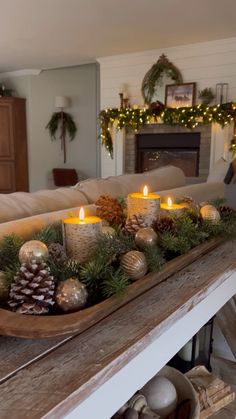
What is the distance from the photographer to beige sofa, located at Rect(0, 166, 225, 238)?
110 centimetres

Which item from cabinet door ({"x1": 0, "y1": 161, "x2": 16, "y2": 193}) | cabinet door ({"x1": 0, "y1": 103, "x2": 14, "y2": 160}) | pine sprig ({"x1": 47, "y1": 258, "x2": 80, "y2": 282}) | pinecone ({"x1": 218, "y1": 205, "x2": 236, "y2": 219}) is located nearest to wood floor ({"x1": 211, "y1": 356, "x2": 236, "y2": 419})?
pinecone ({"x1": 218, "y1": 205, "x2": 236, "y2": 219})

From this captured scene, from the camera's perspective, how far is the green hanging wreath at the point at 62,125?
6.25 m

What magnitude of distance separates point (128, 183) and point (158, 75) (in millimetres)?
3755

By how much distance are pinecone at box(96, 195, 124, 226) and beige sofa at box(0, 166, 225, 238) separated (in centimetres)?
11

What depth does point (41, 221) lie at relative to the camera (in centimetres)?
111

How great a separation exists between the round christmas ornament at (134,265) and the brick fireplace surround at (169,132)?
4.02m

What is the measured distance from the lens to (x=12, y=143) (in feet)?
20.7

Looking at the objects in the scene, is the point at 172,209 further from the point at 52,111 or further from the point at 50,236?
the point at 52,111

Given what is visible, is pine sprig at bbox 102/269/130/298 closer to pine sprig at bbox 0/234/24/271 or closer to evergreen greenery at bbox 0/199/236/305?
evergreen greenery at bbox 0/199/236/305

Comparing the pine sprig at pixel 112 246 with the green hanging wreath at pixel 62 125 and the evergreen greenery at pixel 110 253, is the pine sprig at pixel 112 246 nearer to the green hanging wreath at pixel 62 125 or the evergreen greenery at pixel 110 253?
the evergreen greenery at pixel 110 253

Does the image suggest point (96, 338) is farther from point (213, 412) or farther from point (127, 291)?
point (213, 412)

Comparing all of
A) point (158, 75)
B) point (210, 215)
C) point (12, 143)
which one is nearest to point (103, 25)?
point (158, 75)

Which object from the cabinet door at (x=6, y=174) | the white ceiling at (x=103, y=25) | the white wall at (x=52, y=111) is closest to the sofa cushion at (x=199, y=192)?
the white ceiling at (x=103, y=25)

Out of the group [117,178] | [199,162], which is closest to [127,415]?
[117,178]
